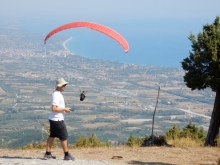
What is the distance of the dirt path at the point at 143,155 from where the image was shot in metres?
10.1

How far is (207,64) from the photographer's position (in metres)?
13.8

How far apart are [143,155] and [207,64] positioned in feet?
15.0

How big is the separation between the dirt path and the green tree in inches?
76.8

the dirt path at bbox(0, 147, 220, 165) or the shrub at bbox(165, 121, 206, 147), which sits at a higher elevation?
the shrub at bbox(165, 121, 206, 147)

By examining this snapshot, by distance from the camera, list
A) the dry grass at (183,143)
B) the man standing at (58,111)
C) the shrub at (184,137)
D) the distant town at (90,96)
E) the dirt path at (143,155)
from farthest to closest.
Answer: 1. the distant town at (90,96)
2. the shrub at (184,137)
3. the dry grass at (183,143)
4. the dirt path at (143,155)
5. the man standing at (58,111)

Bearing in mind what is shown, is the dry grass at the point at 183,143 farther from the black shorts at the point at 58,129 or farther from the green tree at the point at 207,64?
the black shorts at the point at 58,129

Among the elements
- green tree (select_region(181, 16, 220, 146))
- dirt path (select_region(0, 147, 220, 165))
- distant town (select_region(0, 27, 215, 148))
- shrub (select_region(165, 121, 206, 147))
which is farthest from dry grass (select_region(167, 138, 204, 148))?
distant town (select_region(0, 27, 215, 148))

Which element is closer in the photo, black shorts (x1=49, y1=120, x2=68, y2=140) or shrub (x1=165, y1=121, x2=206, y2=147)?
black shorts (x1=49, y1=120, x2=68, y2=140)

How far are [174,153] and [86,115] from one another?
6202 centimetres

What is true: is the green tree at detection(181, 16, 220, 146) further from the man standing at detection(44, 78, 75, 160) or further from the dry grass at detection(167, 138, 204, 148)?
the man standing at detection(44, 78, 75, 160)

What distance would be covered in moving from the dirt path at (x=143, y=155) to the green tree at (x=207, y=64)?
1.95 metres

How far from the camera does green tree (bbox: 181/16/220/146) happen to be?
1324cm

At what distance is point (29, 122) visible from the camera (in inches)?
2534

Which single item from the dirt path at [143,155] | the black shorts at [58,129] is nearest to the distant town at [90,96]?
the dirt path at [143,155]
